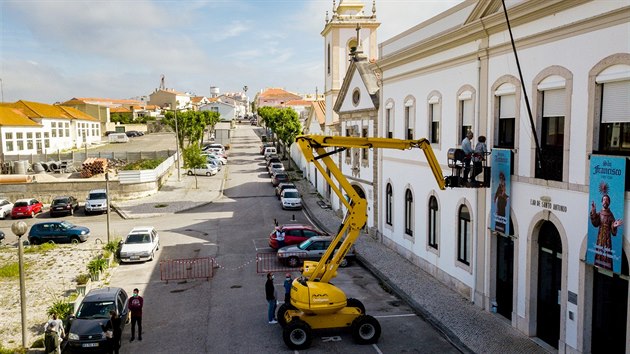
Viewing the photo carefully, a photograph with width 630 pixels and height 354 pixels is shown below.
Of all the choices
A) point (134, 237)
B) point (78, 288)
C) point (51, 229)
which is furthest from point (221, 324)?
point (51, 229)

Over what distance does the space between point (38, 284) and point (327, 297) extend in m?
13.4

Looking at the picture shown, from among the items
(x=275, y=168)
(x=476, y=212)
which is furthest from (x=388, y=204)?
(x=275, y=168)

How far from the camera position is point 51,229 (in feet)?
97.2

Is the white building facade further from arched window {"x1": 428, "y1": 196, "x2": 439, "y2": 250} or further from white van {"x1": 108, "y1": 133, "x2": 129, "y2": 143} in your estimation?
white van {"x1": 108, "y1": 133, "x2": 129, "y2": 143}

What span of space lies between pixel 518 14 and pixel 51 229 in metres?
26.0

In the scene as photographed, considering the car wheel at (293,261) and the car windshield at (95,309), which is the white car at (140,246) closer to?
the car wheel at (293,261)

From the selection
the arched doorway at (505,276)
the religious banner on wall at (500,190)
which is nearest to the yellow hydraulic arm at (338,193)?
the religious banner on wall at (500,190)

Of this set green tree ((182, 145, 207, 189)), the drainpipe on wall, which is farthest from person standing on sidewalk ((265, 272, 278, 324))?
green tree ((182, 145, 207, 189))

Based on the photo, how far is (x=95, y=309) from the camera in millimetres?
15953

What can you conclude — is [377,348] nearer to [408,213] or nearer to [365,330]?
[365,330]

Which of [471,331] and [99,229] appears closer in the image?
[471,331]

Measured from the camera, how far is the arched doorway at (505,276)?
1633 cm

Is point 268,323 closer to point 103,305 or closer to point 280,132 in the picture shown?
point 103,305

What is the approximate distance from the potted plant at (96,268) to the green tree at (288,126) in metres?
39.5
